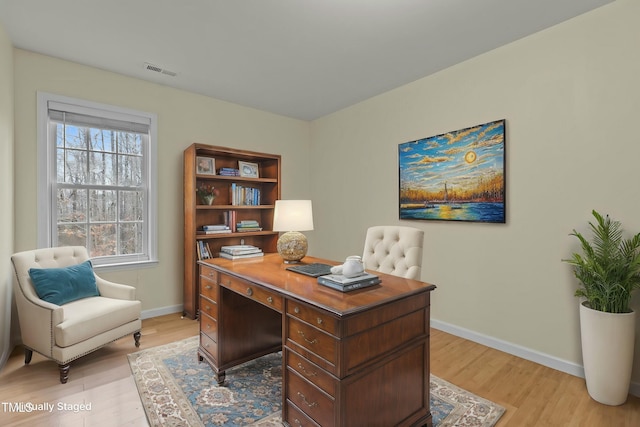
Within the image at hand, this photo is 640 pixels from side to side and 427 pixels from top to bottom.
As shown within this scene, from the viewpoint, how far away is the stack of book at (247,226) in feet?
12.6

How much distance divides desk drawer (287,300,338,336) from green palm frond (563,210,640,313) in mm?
1773

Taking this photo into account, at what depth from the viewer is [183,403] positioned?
6.36 ft

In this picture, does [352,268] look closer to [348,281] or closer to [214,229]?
[348,281]

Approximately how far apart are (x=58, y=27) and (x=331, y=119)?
3018mm

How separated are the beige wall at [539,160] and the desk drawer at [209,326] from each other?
2.14 metres

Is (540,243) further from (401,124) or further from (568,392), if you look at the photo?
(401,124)

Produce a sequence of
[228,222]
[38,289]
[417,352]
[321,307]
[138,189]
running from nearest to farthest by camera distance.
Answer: [321,307] → [417,352] → [38,289] → [138,189] → [228,222]

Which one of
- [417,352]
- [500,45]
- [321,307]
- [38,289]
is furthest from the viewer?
[500,45]

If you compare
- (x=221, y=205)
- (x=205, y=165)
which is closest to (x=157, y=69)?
(x=205, y=165)

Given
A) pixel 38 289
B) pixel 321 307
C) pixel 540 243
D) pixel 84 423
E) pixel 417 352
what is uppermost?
pixel 540 243

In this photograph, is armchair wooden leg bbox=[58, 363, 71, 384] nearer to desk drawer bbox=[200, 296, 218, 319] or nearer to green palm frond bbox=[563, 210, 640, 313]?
desk drawer bbox=[200, 296, 218, 319]

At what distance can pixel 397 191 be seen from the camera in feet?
11.6

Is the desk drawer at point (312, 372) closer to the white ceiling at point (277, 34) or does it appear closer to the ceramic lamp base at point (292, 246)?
the ceramic lamp base at point (292, 246)

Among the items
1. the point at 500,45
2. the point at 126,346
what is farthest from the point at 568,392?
the point at 126,346
